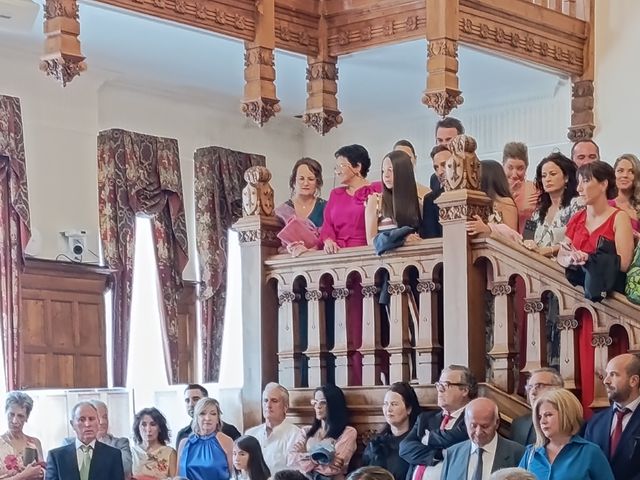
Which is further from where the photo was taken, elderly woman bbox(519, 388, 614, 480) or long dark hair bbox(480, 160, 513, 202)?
long dark hair bbox(480, 160, 513, 202)

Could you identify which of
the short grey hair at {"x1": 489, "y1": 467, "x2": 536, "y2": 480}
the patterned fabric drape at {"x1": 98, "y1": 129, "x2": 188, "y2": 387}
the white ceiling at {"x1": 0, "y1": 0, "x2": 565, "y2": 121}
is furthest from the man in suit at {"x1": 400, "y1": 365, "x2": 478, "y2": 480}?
the patterned fabric drape at {"x1": 98, "y1": 129, "x2": 188, "y2": 387}

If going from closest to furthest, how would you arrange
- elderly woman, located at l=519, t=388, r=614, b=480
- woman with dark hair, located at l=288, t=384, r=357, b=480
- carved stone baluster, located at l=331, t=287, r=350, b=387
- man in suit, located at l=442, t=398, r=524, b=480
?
elderly woman, located at l=519, t=388, r=614, b=480 → man in suit, located at l=442, t=398, r=524, b=480 → woman with dark hair, located at l=288, t=384, r=357, b=480 → carved stone baluster, located at l=331, t=287, r=350, b=387

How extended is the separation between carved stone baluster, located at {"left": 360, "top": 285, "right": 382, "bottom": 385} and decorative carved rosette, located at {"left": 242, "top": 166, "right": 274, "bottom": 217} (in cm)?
94

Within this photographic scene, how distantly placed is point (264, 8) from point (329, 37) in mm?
719

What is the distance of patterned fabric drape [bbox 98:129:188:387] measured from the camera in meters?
10.9

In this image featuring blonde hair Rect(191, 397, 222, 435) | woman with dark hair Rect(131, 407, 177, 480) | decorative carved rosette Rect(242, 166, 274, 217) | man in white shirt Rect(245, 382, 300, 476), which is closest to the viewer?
man in white shirt Rect(245, 382, 300, 476)

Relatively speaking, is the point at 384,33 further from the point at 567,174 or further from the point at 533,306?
the point at 533,306

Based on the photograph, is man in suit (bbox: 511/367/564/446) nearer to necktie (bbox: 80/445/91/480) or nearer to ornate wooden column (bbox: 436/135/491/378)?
ornate wooden column (bbox: 436/135/491/378)

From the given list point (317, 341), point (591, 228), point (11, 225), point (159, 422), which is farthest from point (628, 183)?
point (11, 225)

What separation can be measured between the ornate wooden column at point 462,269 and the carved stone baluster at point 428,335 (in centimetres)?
13

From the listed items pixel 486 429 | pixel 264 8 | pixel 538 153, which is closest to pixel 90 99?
pixel 264 8

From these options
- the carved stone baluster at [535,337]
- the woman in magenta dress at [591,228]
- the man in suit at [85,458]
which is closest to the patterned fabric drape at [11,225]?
the man in suit at [85,458]

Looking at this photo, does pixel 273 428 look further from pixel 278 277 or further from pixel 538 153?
pixel 538 153

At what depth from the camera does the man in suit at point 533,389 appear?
571 centimetres
